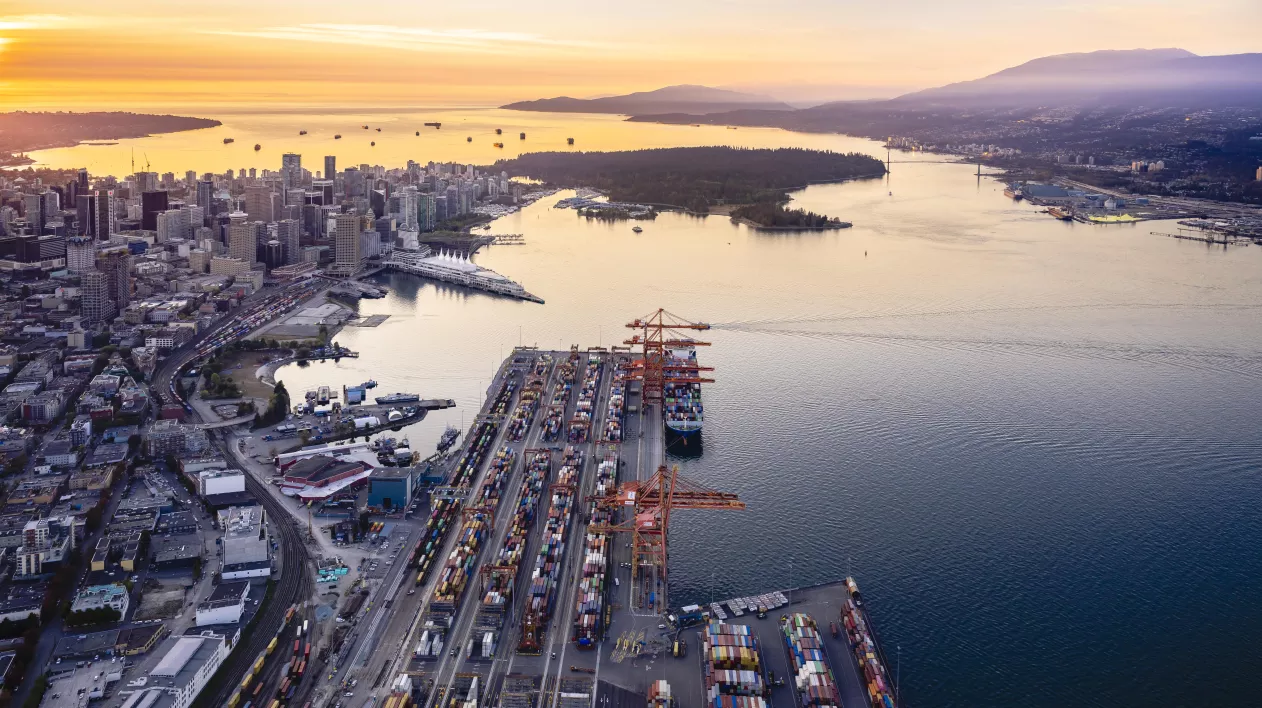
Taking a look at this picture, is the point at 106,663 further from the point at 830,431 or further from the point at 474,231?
the point at 474,231

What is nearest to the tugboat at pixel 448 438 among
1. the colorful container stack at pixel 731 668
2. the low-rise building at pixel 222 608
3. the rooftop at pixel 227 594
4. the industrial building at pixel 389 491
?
the industrial building at pixel 389 491

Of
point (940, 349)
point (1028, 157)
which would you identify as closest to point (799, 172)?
point (1028, 157)

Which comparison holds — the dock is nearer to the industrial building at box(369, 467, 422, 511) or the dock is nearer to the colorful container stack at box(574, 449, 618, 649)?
the colorful container stack at box(574, 449, 618, 649)

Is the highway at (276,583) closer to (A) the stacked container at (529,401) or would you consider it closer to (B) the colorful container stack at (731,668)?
(A) the stacked container at (529,401)

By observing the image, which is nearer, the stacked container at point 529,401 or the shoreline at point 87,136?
the stacked container at point 529,401

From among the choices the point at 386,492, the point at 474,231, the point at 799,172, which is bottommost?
the point at 386,492
